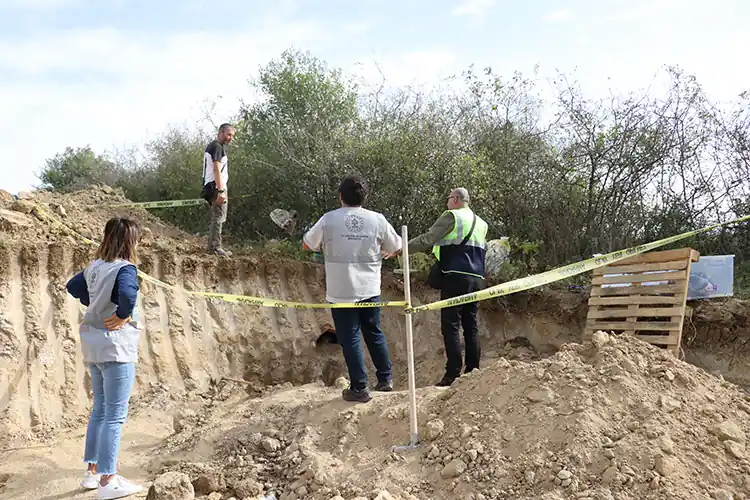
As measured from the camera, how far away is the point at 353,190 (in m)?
5.27

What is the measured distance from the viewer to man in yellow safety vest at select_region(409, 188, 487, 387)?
604 centimetres

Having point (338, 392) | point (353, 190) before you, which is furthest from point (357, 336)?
point (353, 190)

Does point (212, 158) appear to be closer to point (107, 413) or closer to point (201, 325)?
point (201, 325)

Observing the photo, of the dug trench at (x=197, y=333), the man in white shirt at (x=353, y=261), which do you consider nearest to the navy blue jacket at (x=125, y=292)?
the man in white shirt at (x=353, y=261)

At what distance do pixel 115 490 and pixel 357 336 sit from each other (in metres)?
2.14

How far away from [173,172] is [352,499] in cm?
1039

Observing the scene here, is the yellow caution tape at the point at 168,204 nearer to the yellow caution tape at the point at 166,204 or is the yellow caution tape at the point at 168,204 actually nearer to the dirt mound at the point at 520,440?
the yellow caution tape at the point at 166,204

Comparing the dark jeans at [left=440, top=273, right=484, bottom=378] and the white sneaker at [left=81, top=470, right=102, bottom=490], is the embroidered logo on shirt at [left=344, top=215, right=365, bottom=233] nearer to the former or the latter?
the dark jeans at [left=440, top=273, right=484, bottom=378]

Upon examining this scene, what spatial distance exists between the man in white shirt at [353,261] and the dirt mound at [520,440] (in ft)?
1.68

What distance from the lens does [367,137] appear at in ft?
33.2

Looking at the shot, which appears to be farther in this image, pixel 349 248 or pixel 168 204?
pixel 168 204

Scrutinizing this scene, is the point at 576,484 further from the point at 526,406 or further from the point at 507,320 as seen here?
the point at 507,320

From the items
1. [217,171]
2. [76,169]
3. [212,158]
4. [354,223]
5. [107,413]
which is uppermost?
[76,169]

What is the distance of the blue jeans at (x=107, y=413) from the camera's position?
14.0 feet
